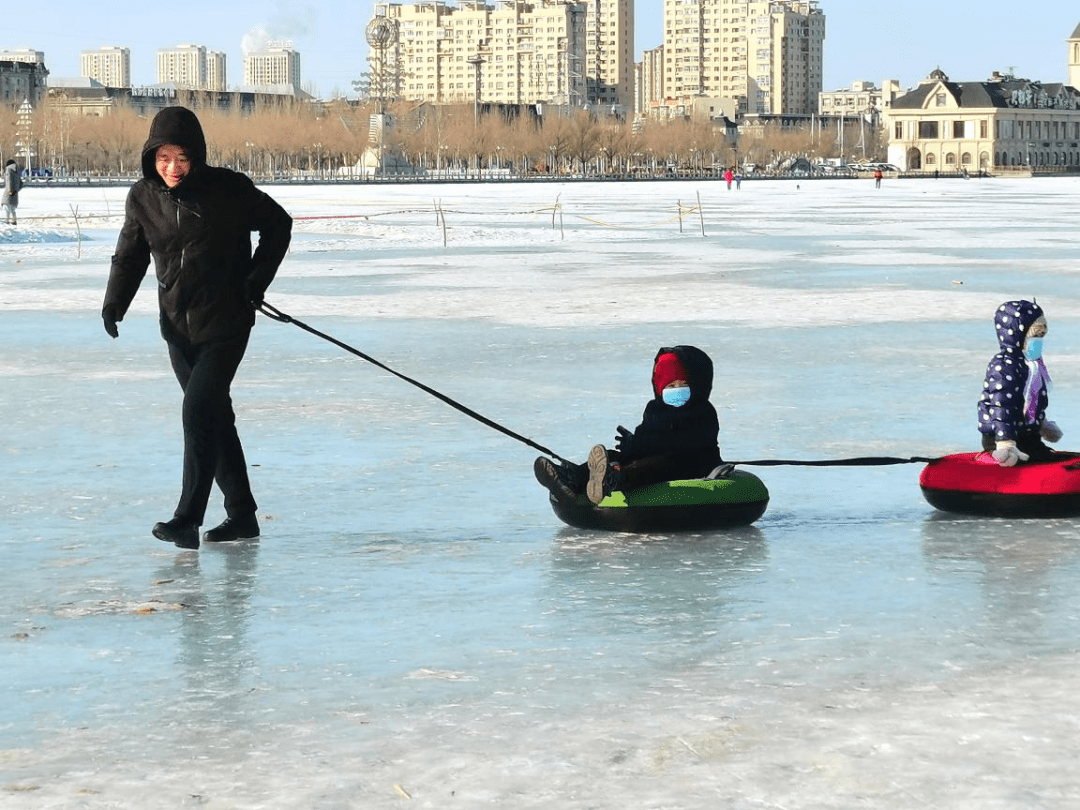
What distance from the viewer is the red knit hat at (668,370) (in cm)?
633

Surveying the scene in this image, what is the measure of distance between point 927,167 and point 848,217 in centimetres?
13210

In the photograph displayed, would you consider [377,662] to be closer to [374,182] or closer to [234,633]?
[234,633]

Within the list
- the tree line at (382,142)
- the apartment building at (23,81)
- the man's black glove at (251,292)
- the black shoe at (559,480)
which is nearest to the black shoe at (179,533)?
the man's black glove at (251,292)

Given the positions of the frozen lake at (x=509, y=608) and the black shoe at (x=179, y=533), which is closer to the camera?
the frozen lake at (x=509, y=608)

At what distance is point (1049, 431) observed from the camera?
21.5 ft

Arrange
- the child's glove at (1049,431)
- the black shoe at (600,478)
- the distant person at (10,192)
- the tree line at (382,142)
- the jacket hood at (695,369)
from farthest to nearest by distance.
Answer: the tree line at (382,142), the distant person at (10,192), the child's glove at (1049,431), the jacket hood at (695,369), the black shoe at (600,478)

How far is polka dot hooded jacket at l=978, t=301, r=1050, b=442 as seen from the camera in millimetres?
6402

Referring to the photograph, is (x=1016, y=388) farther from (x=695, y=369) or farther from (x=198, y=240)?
(x=198, y=240)

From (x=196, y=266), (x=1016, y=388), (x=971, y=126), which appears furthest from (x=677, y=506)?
(x=971, y=126)

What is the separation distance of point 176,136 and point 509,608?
6.33 feet

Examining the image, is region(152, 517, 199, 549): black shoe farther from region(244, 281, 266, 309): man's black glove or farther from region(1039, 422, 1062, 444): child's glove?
region(1039, 422, 1062, 444): child's glove

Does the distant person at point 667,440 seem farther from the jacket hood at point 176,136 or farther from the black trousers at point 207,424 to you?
the jacket hood at point 176,136

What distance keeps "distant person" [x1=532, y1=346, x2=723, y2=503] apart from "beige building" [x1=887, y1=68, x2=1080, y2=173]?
537ft

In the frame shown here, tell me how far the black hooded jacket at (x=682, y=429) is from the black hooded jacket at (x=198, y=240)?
4.75 feet
